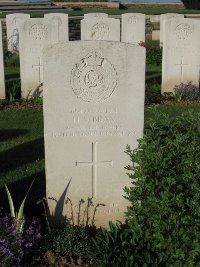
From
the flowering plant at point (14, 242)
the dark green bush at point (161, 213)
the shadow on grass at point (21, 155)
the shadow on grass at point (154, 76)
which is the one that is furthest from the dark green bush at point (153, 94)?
the flowering plant at point (14, 242)

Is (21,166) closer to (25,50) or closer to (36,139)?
(36,139)

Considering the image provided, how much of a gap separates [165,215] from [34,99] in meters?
5.98

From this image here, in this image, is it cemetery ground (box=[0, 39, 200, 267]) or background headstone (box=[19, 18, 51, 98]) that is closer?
cemetery ground (box=[0, 39, 200, 267])

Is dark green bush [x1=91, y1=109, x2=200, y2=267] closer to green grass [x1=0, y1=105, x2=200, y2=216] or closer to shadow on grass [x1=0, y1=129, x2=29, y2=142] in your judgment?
green grass [x1=0, y1=105, x2=200, y2=216]

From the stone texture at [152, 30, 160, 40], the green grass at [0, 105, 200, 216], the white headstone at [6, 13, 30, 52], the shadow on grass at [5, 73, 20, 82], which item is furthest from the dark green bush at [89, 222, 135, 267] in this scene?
the stone texture at [152, 30, 160, 40]

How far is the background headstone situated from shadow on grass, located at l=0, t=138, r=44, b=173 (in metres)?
2.50

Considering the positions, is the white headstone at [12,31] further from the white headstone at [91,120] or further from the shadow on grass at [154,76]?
the white headstone at [91,120]

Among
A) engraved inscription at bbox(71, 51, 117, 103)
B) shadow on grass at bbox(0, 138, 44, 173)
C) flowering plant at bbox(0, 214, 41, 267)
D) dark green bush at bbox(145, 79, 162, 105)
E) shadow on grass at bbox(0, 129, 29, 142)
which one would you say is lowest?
flowering plant at bbox(0, 214, 41, 267)

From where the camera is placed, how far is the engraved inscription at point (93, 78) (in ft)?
13.5

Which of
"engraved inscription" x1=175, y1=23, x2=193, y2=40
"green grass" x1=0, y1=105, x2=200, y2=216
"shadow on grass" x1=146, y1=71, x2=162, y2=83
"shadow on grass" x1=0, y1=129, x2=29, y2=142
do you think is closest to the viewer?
"green grass" x1=0, y1=105, x2=200, y2=216

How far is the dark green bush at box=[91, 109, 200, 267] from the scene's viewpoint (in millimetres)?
3555

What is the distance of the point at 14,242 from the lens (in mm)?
3641

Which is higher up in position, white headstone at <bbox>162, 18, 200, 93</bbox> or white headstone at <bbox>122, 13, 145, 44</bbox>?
white headstone at <bbox>122, 13, 145, 44</bbox>

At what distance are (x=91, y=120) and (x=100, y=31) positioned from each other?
6786 mm
